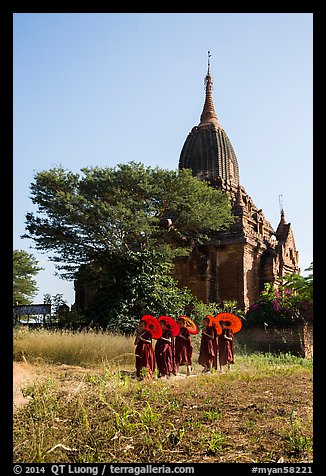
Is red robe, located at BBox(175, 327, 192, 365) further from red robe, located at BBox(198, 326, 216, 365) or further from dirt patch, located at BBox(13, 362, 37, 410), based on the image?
dirt patch, located at BBox(13, 362, 37, 410)

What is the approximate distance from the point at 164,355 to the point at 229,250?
433 inches

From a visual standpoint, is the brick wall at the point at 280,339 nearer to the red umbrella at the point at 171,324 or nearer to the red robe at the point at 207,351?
the red robe at the point at 207,351

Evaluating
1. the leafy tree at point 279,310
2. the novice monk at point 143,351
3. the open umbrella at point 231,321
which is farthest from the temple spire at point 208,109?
the novice monk at point 143,351

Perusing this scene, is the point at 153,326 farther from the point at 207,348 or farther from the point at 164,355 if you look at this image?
the point at 207,348

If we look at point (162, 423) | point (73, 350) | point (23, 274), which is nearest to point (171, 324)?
point (73, 350)

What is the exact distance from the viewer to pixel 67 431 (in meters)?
4.50

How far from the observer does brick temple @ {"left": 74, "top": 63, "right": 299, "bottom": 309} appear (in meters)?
19.7

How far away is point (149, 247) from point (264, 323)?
4878 mm

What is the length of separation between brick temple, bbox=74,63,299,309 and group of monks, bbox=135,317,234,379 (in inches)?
312

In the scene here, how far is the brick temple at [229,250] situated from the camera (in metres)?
19.7

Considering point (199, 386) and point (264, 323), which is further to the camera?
point (264, 323)
